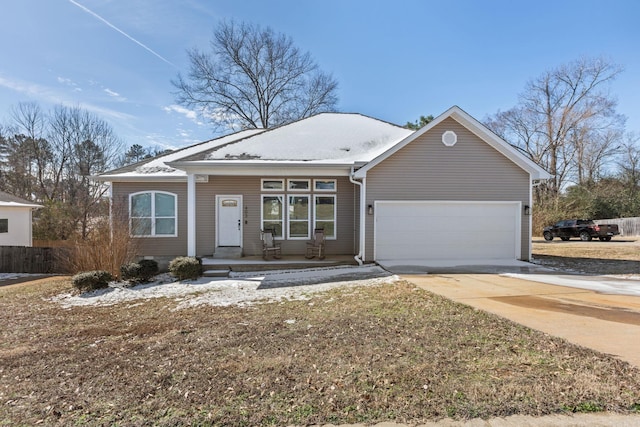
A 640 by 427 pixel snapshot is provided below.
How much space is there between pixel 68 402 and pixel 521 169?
1193 centimetres

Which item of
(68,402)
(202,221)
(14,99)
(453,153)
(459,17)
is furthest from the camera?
(14,99)

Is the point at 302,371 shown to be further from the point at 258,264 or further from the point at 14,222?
the point at 14,222

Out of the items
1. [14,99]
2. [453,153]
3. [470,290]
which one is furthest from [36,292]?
[14,99]

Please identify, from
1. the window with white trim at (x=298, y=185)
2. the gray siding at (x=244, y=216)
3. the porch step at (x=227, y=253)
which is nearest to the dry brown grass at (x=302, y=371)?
the porch step at (x=227, y=253)

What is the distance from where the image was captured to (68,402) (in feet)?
9.41

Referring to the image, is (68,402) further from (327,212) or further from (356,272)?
(327,212)

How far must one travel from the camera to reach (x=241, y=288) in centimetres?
792

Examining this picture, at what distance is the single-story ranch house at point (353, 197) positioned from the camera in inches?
402

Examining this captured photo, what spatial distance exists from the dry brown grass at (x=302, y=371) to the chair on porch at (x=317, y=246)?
5.46 metres

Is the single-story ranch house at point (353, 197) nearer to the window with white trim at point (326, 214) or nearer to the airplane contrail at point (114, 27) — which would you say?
the window with white trim at point (326, 214)

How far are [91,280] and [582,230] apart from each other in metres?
26.8

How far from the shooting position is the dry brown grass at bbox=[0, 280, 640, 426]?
8.67ft

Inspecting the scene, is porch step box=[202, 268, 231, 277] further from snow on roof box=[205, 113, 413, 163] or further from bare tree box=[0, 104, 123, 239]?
bare tree box=[0, 104, 123, 239]

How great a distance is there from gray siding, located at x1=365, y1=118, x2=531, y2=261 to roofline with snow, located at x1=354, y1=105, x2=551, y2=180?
0.42 feet
